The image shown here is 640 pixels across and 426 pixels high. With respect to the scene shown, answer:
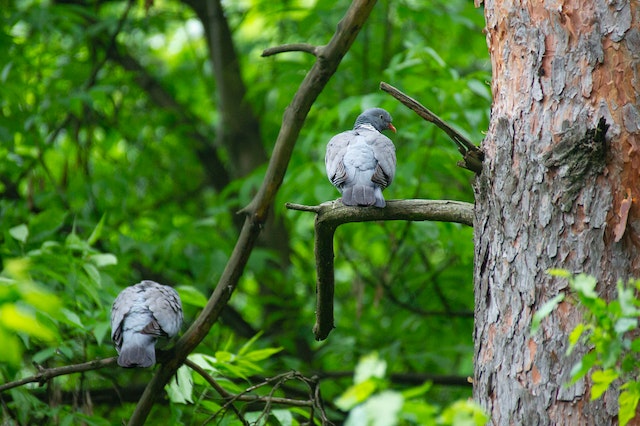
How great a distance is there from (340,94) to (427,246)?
1.40 m

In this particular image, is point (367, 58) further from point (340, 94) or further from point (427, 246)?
point (427, 246)

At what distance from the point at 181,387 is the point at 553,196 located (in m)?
1.75

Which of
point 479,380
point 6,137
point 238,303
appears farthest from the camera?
point 238,303

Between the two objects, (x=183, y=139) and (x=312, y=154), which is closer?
(x=312, y=154)

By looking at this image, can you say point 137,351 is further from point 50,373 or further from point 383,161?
point 383,161

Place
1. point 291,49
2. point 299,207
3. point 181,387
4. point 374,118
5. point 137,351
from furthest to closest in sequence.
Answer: point 374,118 < point 291,49 < point 181,387 < point 137,351 < point 299,207

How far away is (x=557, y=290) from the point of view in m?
2.13

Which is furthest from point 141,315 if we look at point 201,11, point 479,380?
point 201,11

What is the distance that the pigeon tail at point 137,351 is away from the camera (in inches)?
116

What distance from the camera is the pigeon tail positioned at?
2.96 meters

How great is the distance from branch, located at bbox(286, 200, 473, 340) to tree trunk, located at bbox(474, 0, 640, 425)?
156mm

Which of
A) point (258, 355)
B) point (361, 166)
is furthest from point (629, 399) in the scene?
point (258, 355)

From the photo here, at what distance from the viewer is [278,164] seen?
3295mm

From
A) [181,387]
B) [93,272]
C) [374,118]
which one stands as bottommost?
[181,387]
